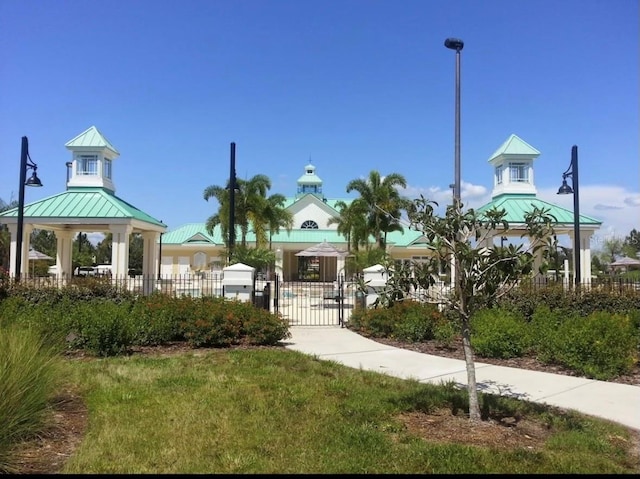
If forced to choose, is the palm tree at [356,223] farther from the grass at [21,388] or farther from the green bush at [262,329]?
the grass at [21,388]

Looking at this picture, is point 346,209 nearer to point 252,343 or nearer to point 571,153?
point 571,153

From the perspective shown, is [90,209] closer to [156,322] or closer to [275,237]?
[156,322]

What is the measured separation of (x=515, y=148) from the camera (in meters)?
27.1

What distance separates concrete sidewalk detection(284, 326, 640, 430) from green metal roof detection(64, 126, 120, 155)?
64.0ft

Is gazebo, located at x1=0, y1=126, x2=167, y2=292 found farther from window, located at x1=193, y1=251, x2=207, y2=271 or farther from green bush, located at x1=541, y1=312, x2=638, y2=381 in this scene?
green bush, located at x1=541, y1=312, x2=638, y2=381

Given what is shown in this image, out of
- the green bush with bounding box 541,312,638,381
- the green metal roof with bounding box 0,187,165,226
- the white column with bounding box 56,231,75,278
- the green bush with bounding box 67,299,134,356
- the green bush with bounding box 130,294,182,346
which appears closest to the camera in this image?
the green bush with bounding box 541,312,638,381

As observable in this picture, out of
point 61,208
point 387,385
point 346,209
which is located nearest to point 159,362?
point 387,385

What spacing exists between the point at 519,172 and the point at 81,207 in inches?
894

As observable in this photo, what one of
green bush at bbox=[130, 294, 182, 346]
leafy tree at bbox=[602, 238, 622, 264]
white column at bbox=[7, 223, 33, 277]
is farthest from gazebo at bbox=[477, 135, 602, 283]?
leafy tree at bbox=[602, 238, 622, 264]

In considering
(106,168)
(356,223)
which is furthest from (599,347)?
(356,223)

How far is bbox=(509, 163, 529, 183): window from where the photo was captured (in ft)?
88.8

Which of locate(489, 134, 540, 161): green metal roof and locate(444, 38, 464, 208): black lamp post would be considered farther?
locate(489, 134, 540, 161): green metal roof

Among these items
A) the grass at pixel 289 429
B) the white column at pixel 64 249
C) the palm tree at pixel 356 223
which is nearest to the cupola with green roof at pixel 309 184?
the palm tree at pixel 356 223

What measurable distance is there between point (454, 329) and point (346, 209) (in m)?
26.7
